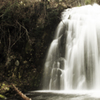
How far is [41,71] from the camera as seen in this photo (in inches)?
401

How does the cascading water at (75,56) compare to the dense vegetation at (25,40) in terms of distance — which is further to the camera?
the dense vegetation at (25,40)

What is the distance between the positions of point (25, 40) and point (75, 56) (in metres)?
3.84

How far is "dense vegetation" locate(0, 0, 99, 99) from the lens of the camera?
9.68 m

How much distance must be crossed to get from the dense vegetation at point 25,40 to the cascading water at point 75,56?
692 mm

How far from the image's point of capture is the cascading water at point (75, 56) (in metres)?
8.64

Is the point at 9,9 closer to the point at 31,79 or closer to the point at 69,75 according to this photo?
the point at 31,79

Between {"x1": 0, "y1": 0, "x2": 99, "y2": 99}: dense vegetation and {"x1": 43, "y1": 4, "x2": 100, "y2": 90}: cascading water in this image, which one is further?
{"x1": 0, "y1": 0, "x2": 99, "y2": 99}: dense vegetation

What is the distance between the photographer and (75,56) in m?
9.40

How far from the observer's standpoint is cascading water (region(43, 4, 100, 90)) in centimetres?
864

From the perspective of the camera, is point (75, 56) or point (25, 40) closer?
point (75, 56)

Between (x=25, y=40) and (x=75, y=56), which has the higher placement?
(x=25, y=40)

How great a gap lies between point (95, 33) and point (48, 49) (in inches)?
134

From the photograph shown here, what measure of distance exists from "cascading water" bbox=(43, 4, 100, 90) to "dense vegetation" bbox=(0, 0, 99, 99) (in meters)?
0.69

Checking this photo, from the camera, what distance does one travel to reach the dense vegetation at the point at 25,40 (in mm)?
9680
